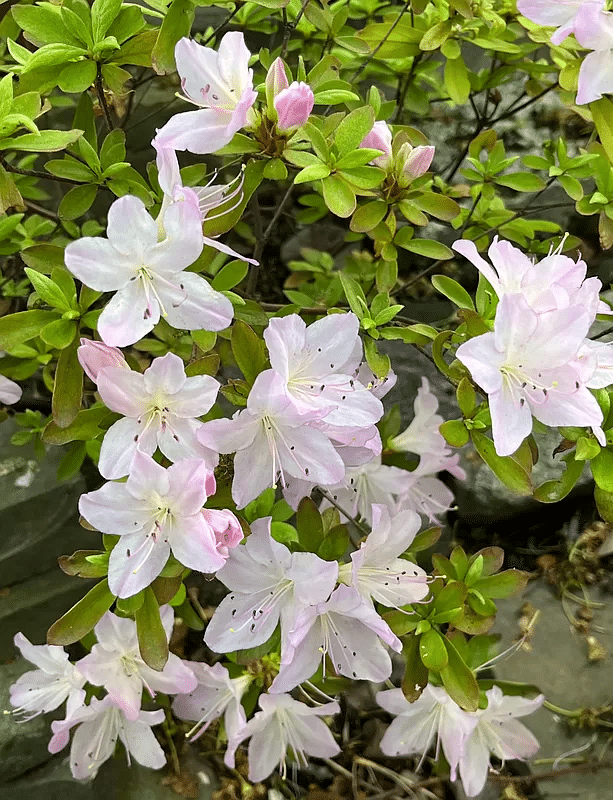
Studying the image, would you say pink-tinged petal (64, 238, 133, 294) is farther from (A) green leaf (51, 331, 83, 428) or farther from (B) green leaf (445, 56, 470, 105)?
(B) green leaf (445, 56, 470, 105)

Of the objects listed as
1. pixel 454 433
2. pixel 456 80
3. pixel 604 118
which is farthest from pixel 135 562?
pixel 456 80

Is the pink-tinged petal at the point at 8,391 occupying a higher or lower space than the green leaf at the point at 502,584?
higher

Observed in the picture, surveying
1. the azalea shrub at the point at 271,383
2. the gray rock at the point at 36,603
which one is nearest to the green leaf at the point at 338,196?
the azalea shrub at the point at 271,383

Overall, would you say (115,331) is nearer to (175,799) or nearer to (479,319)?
(479,319)

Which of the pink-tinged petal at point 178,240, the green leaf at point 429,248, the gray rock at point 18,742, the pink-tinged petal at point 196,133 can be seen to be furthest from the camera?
the gray rock at point 18,742

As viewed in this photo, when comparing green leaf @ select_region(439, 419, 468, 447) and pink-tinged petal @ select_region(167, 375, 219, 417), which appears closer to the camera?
pink-tinged petal @ select_region(167, 375, 219, 417)

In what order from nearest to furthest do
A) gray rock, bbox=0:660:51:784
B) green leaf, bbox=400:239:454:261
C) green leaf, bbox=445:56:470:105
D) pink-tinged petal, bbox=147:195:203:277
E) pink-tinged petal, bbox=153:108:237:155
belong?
pink-tinged petal, bbox=147:195:203:277, pink-tinged petal, bbox=153:108:237:155, green leaf, bbox=400:239:454:261, green leaf, bbox=445:56:470:105, gray rock, bbox=0:660:51:784

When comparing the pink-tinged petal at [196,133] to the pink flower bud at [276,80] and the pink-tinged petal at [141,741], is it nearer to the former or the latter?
the pink flower bud at [276,80]

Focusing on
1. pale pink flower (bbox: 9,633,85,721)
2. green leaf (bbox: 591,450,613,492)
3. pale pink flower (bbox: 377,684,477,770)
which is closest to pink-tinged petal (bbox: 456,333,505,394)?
green leaf (bbox: 591,450,613,492)
